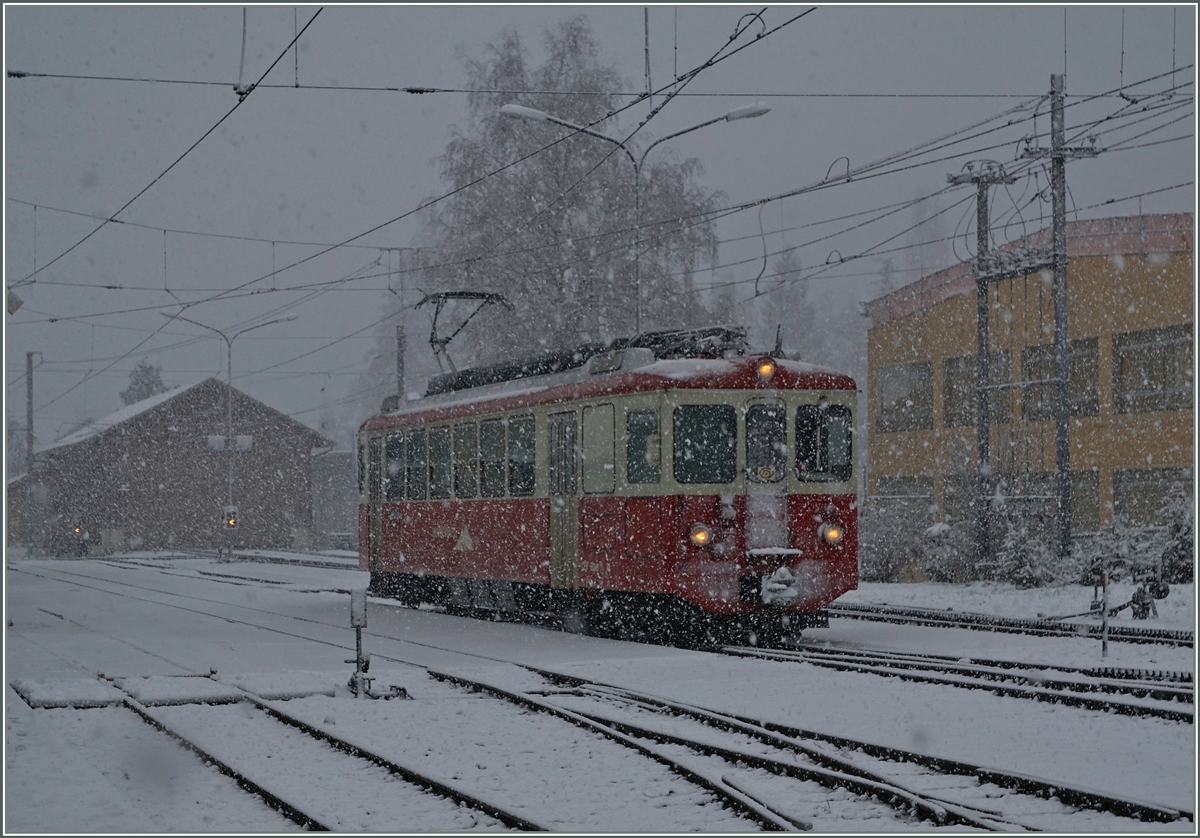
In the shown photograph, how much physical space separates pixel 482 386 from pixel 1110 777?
1244 cm

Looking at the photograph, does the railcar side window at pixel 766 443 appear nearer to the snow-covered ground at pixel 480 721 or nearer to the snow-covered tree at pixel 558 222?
the snow-covered ground at pixel 480 721

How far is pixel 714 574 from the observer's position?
14.8 m

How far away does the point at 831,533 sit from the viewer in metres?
15.4

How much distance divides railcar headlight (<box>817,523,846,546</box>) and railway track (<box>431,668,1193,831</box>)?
4857 millimetres

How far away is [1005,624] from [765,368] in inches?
173

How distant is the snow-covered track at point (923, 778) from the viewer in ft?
22.9

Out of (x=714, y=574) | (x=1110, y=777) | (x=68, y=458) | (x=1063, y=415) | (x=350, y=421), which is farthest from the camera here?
(x=350, y=421)

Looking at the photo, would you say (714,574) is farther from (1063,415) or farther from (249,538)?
(249,538)

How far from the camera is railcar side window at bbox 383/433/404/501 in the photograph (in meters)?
21.6

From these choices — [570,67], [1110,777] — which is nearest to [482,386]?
[1110,777]

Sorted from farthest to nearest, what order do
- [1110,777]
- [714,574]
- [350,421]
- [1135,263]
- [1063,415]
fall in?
1. [350,421]
2. [1135,263]
3. [1063,415]
4. [714,574]
5. [1110,777]

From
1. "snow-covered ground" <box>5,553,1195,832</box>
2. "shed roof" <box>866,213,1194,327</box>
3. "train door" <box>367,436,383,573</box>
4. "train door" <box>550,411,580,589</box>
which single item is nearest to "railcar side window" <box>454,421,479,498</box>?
"snow-covered ground" <box>5,553,1195,832</box>

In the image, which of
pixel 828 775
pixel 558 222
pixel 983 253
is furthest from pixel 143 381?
pixel 828 775

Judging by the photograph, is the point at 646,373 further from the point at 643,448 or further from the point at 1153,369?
the point at 1153,369
